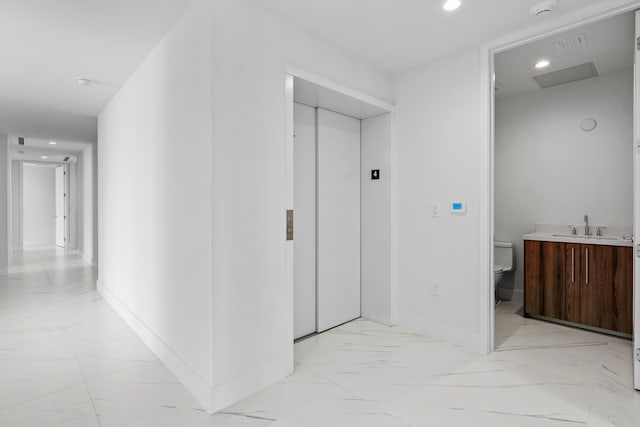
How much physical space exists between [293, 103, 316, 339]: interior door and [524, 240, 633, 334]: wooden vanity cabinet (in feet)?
7.38

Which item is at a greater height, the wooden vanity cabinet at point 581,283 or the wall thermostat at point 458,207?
the wall thermostat at point 458,207

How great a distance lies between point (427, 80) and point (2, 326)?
14.9 ft

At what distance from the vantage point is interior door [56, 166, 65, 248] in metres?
10.1

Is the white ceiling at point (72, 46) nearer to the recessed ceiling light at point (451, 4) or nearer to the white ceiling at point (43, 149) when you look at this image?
the recessed ceiling light at point (451, 4)

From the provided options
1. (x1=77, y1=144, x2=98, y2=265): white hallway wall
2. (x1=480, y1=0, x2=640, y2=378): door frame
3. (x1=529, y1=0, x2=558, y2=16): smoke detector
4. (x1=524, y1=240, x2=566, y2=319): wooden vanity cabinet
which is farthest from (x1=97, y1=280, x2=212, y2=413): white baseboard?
(x1=77, y1=144, x2=98, y2=265): white hallway wall

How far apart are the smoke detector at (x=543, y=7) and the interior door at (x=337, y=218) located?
1.68 m

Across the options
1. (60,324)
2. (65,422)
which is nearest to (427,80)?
(65,422)

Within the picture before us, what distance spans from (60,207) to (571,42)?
12001 millimetres

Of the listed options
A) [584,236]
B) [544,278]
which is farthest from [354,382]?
[584,236]

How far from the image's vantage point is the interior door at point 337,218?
10.9 ft

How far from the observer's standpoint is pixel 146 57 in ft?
9.83

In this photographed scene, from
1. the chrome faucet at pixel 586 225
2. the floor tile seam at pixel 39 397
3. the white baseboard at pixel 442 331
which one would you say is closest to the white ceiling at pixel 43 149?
the floor tile seam at pixel 39 397

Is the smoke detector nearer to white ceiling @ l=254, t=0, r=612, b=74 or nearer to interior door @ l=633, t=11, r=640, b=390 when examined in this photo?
white ceiling @ l=254, t=0, r=612, b=74

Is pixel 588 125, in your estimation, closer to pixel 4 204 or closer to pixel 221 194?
pixel 221 194
